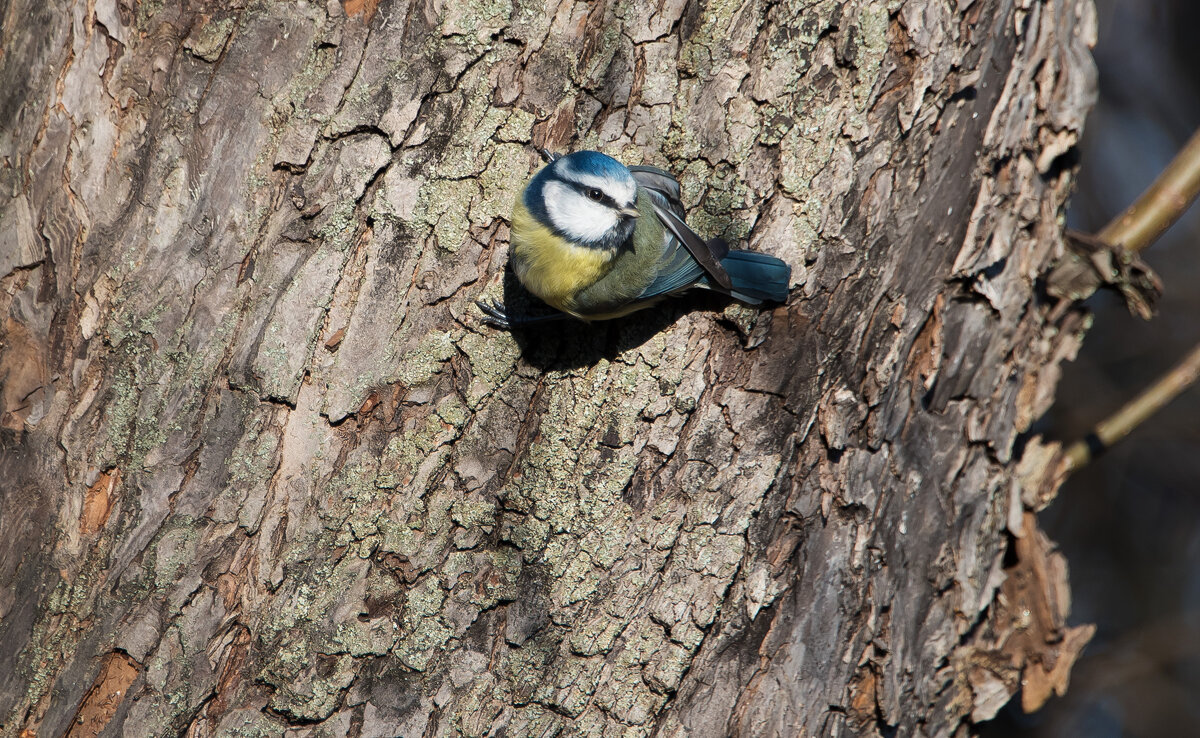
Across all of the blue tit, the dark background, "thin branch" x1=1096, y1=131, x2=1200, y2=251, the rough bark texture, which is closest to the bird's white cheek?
the blue tit

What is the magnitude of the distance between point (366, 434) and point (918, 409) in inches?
55.0

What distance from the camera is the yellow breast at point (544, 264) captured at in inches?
78.3

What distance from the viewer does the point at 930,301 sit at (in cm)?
202

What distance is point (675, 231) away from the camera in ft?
6.75

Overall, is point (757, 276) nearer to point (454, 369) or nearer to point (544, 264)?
point (544, 264)

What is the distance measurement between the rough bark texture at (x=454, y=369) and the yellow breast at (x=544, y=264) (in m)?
0.05

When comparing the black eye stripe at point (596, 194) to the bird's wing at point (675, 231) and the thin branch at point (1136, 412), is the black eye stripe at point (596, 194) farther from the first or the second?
the thin branch at point (1136, 412)

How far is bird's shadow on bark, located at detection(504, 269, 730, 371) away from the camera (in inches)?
78.4

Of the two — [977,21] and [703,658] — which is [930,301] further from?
[703,658]

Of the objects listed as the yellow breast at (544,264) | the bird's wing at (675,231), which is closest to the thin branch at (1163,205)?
the bird's wing at (675,231)

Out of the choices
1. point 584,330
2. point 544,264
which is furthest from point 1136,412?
point 544,264

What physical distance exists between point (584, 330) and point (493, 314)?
248 mm

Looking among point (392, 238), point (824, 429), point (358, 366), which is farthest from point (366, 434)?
point (824, 429)

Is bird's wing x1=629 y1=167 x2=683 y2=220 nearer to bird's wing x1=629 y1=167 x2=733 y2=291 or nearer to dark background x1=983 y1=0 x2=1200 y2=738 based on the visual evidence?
bird's wing x1=629 y1=167 x2=733 y2=291
